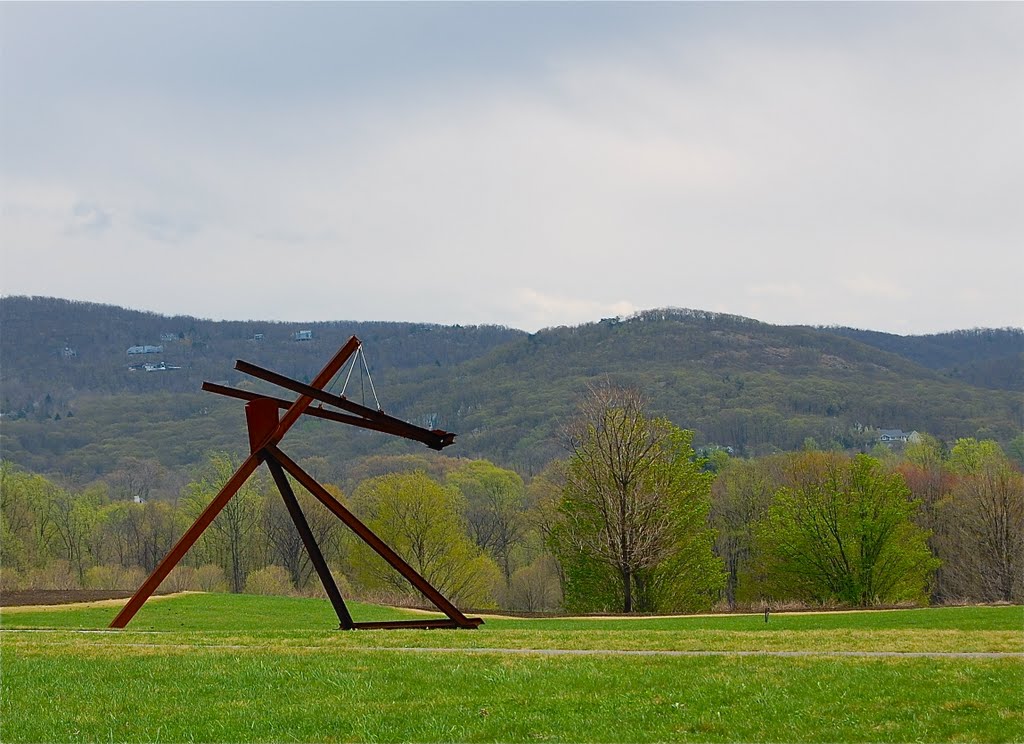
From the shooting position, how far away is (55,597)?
3294 cm

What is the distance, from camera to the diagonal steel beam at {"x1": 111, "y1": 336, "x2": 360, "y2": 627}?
1931 cm

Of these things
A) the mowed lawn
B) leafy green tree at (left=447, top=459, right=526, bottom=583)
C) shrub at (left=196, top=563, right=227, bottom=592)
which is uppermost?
the mowed lawn

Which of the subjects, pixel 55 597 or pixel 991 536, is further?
pixel 991 536

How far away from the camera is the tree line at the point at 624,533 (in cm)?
4344

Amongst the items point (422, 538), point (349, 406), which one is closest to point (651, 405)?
point (422, 538)

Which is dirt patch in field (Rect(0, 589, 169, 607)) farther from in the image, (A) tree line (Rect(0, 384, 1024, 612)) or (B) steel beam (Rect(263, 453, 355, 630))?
(A) tree line (Rect(0, 384, 1024, 612))

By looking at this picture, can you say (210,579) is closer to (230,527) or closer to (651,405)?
(230,527)

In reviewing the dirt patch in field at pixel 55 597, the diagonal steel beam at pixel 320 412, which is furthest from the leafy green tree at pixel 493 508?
the diagonal steel beam at pixel 320 412

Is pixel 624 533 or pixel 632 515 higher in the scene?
pixel 632 515

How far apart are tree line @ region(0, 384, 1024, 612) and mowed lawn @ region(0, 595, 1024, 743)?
27.8m

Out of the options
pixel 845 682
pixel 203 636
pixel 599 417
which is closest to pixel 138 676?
pixel 203 636

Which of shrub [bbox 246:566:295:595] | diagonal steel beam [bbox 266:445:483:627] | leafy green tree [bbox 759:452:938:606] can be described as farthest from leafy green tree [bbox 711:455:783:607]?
diagonal steel beam [bbox 266:445:483:627]

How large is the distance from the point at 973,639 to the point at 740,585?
2096 inches

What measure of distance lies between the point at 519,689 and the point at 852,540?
4764cm
